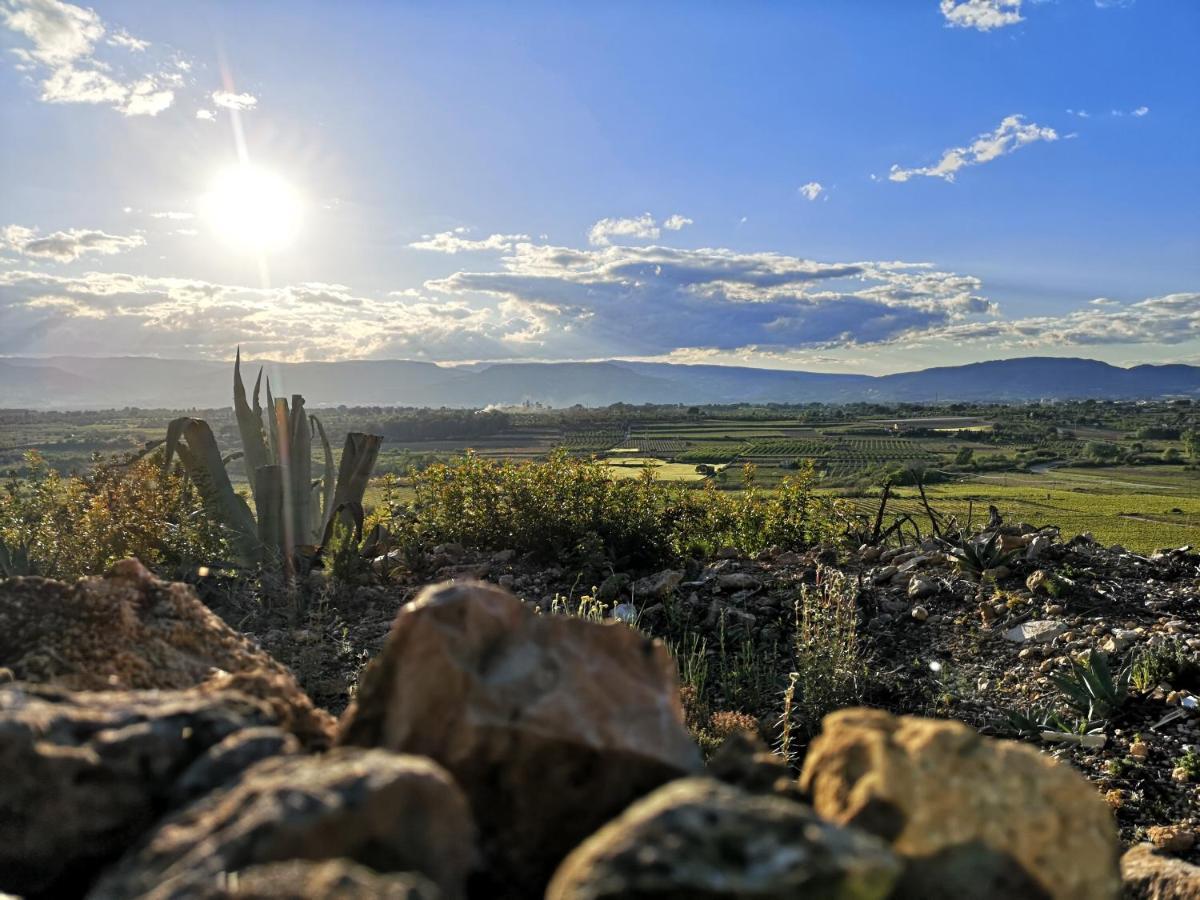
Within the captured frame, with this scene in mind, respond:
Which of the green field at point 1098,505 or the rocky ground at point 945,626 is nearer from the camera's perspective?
the rocky ground at point 945,626

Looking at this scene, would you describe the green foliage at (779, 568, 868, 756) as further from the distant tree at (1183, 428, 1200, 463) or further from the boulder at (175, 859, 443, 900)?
the distant tree at (1183, 428, 1200, 463)

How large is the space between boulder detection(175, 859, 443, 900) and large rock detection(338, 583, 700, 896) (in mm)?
482

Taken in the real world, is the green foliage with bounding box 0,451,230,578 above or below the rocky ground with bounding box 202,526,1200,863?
above

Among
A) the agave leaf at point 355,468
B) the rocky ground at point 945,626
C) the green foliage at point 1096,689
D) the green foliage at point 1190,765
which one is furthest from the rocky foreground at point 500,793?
the agave leaf at point 355,468

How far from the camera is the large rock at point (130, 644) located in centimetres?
219

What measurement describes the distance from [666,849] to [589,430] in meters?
85.1

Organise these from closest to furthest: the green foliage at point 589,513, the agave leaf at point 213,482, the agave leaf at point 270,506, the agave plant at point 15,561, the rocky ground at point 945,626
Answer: the rocky ground at point 945,626 < the agave plant at point 15,561 < the agave leaf at point 213,482 < the agave leaf at point 270,506 < the green foliage at point 589,513

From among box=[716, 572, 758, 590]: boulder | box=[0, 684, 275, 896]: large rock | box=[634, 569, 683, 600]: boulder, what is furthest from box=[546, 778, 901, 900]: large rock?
box=[716, 572, 758, 590]: boulder

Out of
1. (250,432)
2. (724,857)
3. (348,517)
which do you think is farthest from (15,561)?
(724,857)

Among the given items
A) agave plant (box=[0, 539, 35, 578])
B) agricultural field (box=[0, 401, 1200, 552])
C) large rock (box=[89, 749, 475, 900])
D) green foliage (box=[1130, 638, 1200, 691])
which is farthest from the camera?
agricultural field (box=[0, 401, 1200, 552])

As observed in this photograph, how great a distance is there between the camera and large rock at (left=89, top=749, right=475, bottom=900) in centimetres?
124

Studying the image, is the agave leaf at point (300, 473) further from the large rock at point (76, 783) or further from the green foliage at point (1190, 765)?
the green foliage at point (1190, 765)

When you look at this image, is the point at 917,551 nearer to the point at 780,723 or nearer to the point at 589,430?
the point at 780,723

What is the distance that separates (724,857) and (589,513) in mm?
7849
